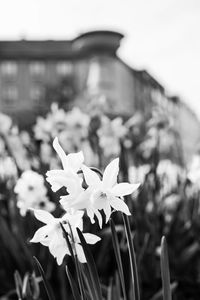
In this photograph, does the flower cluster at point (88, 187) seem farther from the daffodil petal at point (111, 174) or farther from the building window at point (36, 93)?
the building window at point (36, 93)

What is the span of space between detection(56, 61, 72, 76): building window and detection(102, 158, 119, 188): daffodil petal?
51.7 metres

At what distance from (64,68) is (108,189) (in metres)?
52.3

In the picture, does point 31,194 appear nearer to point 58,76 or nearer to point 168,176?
point 168,176

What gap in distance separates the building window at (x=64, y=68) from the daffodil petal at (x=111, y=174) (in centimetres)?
5168

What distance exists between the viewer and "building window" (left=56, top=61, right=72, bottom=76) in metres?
52.4

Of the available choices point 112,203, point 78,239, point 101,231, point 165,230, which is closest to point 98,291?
point 78,239

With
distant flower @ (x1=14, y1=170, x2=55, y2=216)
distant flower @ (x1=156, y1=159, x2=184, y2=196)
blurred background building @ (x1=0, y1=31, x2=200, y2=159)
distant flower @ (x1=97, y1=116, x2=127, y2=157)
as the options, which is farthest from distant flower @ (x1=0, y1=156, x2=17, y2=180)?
blurred background building @ (x1=0, y1=31, x2=200, y2=159)

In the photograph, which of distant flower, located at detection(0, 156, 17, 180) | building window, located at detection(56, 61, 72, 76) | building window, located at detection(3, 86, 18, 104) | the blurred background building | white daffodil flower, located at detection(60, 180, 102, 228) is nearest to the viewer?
white daffodil flower, located at detection(60, 180, 102, 228)

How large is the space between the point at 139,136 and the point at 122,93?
1833 inches

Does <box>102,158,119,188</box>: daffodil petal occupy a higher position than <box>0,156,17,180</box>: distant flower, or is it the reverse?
<box>102,158,119,188</box>: daffodil petal

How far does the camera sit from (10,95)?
52.8m

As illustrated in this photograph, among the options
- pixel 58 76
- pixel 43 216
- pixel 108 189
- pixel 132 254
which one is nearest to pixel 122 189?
pixel 108 189

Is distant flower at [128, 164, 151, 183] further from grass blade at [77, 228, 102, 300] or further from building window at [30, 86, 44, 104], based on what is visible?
building window at [30, 86, 44, 104]

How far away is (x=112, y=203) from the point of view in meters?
1.13
